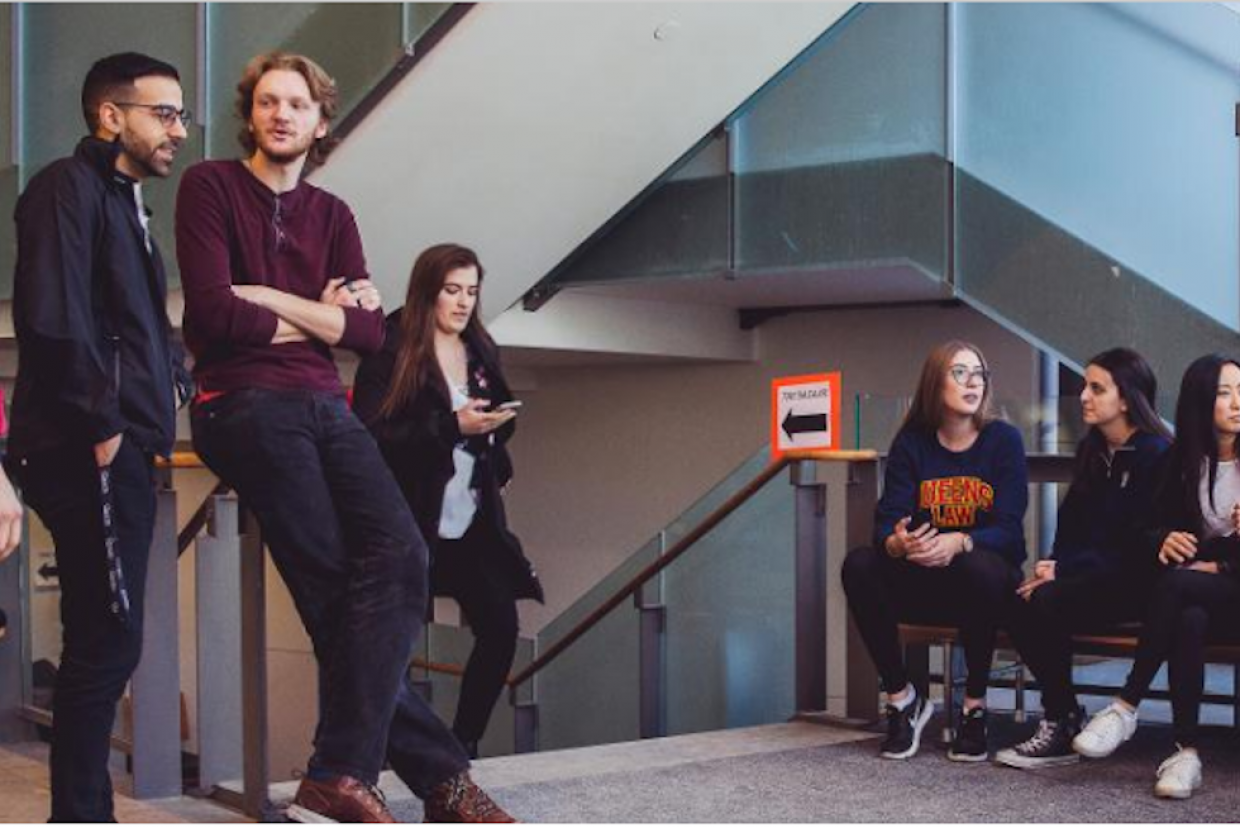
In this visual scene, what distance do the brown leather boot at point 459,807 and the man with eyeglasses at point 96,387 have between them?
538 mm

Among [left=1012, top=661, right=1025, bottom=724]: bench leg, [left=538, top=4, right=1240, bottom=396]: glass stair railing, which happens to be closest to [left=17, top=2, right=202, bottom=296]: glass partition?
[left=538, top=4, right=1240, bottom=396]: glass stair railing

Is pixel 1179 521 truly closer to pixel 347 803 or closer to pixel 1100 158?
pixel 347 803

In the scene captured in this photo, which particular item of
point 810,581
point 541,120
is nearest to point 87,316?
point 810,581

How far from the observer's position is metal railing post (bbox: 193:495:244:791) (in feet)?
12.3

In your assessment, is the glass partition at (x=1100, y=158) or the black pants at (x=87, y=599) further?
the glass partition at (x=1100, y=158)

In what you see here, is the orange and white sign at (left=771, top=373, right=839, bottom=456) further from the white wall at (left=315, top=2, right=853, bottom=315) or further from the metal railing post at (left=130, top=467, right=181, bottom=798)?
the white wall at (left=315, top=2, right=853, bottom=315)

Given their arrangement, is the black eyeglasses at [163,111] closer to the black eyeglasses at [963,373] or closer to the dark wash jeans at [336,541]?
the dark wash jeans at [336,541]

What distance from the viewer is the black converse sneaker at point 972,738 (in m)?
4.12

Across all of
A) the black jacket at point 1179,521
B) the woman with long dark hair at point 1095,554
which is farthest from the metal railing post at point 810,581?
the black jacket at point 1179,521

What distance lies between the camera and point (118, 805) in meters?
3.40

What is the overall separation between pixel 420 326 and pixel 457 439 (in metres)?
0.30

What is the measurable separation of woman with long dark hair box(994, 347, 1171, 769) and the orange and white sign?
689 millimetres

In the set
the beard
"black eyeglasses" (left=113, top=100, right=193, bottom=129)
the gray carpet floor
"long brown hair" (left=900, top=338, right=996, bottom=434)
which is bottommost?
the gray carpet floor

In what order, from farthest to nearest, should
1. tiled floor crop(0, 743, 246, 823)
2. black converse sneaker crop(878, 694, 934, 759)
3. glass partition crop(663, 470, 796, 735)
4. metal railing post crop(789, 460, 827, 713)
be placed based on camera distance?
glass partition crop(663, 470, 796, 735) < metal railing post crop(789, 460, 827, 713) < black converse sneaker crop(878, 694, 934, 759) < tiled floor crop(0, 743, 246, 823)
